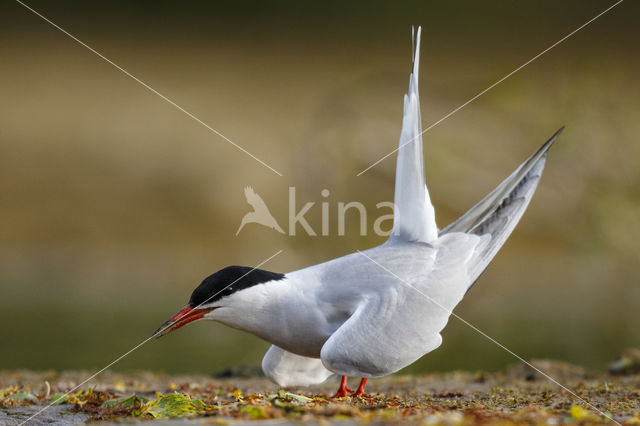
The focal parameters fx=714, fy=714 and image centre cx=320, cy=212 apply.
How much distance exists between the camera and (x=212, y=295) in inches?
135

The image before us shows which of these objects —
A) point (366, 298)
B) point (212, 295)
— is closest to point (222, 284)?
point (212, 295)

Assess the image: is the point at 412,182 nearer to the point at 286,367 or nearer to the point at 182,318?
the point at 286,367

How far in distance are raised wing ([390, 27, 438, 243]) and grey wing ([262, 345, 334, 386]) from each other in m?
0.86

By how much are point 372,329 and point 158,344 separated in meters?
6.90

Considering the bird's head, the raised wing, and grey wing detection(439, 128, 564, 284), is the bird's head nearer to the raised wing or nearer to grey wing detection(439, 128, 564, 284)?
the raised wing

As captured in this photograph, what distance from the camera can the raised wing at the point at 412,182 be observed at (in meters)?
3.75

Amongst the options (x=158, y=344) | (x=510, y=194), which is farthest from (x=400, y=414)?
(x=158, y=344)

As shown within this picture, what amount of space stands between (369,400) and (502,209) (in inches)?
56.8

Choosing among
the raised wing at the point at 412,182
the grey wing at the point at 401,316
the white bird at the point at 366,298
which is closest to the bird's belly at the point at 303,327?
the white bird at the point at 366,298

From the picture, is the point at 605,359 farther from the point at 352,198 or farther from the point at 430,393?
the point at 430,393

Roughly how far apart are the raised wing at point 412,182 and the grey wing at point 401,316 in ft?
0.45

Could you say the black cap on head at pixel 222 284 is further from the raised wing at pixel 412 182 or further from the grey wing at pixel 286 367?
the raised wing at pixel 412 182

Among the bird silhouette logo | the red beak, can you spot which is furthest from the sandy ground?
the bird silhouette logo

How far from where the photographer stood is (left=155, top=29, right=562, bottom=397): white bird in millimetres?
3344
